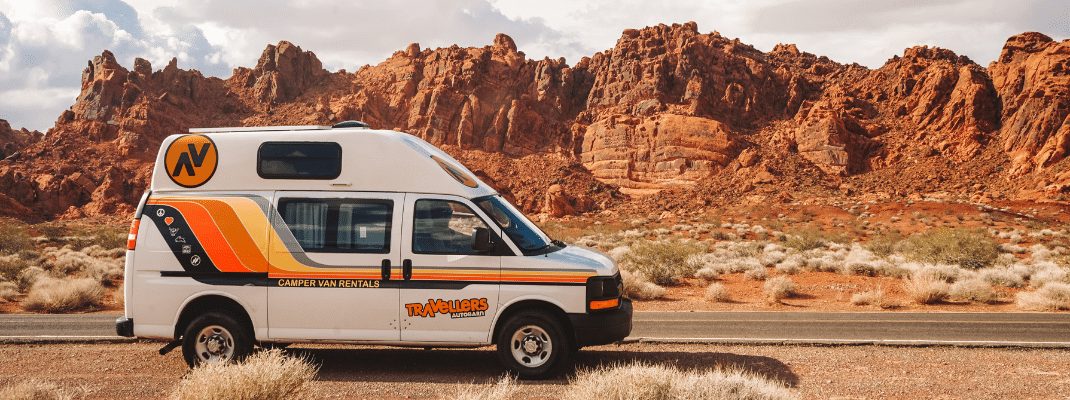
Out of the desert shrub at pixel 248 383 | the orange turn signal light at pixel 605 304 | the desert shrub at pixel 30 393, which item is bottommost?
the desert shrub at pixel 30 393

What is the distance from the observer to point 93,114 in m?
71.2

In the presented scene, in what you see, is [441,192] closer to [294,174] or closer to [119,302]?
[294,174]

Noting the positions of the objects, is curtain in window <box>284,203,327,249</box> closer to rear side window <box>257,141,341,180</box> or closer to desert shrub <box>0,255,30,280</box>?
rear side window <box>257,141,341,180</box>

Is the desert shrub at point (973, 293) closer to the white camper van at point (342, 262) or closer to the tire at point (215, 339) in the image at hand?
the white camper van at point (342, 262)

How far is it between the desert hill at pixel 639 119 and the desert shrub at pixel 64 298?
153 ft

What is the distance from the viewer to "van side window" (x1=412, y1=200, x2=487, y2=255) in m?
6.33

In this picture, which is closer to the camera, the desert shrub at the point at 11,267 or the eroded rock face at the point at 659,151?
the desert shrub at the point at 11,267

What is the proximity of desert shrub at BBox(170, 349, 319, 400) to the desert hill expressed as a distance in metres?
53.6

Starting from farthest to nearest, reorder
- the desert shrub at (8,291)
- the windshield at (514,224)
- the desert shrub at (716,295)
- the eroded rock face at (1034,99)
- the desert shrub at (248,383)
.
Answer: the eroded rock face at (1034,99), the desert shrub at (8,291), the desert shrub at (716,295), the windshield at (514,224), the desert shrub at (248,383)

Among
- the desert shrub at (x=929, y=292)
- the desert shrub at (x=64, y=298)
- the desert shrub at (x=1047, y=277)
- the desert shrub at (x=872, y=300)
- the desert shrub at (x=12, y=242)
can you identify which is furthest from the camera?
the desert shrub at (x=12, y=242)

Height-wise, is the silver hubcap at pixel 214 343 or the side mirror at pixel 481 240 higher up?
the side mirror at pixel 481 240

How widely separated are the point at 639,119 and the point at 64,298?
62.7m

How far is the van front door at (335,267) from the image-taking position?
6293 mm

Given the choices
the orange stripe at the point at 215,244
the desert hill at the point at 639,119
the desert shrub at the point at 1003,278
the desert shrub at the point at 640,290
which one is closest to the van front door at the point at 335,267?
the orange stripe at the point at 215,244
